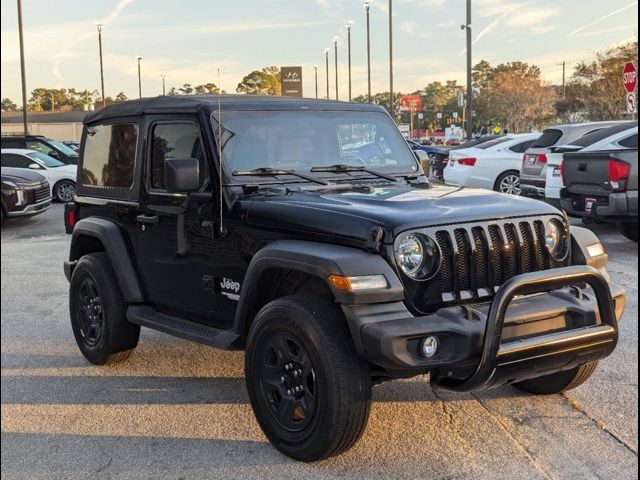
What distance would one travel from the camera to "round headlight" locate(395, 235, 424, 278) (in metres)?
3.56

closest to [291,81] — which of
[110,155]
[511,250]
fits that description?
[110,155]

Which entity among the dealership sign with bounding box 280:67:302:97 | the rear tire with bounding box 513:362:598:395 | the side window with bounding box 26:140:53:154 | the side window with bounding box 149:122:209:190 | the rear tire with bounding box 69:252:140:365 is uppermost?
the dealership sign with bounding box 280:67:302:97

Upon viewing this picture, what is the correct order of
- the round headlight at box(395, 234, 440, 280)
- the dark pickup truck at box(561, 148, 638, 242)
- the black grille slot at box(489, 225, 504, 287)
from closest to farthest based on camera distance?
the round headlight at box(395, 234, 440, 280)
the black grille slot at box(489, 225, 504, 287)
the dark pickup truck at box(561, 148, 638, 242)

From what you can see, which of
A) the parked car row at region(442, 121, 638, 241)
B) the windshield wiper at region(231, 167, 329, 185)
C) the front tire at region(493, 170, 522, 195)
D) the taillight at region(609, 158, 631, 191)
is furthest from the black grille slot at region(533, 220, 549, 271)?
the front tire at region(493, 170, 522, 195)

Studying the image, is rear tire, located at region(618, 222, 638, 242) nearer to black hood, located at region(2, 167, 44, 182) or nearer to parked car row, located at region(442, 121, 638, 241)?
parked car row, located at region(442, 121, 638, 241)

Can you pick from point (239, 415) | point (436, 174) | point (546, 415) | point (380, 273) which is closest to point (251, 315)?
point (239, 415)

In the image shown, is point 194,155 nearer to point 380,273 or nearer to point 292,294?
point 292,294

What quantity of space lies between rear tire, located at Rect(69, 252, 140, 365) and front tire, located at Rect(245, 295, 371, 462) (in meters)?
1.61

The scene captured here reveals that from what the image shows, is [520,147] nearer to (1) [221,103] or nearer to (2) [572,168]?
(2) [572,168]

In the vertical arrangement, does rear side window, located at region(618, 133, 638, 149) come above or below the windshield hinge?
above

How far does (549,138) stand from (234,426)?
1099 cm

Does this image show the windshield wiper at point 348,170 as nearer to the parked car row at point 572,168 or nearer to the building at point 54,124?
the parked car row at point 572,168

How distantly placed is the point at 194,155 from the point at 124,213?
889 mm

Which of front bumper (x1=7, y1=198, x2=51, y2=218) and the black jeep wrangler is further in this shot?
front bumper (x1=7, y1=198, x2=51, y2=218)
